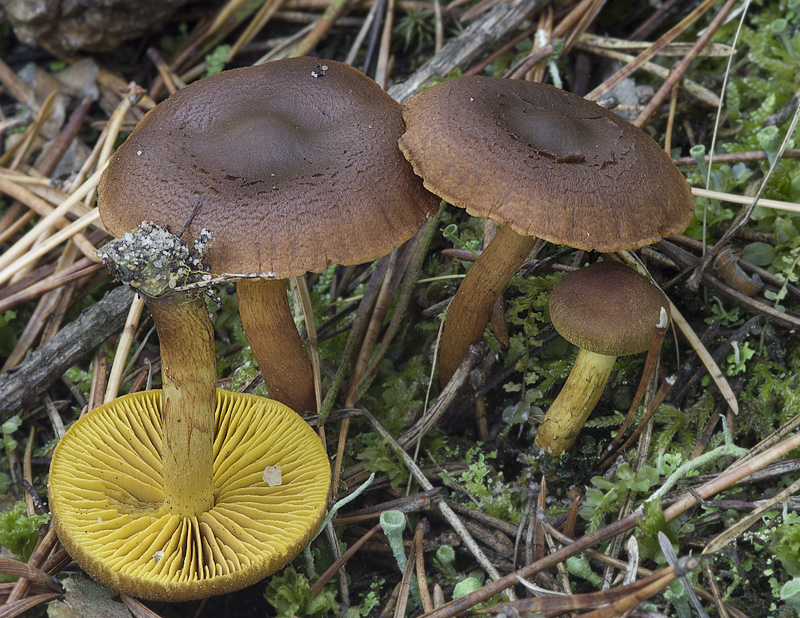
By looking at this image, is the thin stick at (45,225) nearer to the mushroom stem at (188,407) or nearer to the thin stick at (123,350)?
the thin stick at (123,350)

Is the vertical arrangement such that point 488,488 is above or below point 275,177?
below

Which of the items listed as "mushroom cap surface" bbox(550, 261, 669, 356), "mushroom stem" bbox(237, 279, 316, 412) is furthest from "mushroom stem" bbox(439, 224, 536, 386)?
"mushroom stem" bbox(237, 279, 316, 412)

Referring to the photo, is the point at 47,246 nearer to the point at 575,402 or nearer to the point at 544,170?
the point at 544,170

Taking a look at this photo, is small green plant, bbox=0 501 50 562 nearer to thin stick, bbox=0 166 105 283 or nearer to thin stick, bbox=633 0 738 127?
thin stick, bbox=0 166 105 283

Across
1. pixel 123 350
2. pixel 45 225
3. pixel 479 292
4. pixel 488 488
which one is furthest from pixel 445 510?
pixel 45 225

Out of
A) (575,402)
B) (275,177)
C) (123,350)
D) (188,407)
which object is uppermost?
(275,177)

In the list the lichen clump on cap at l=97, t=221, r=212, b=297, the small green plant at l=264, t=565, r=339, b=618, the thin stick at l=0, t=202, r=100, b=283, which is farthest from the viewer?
the thin stick at l=0, t=202, r=100, b=283
